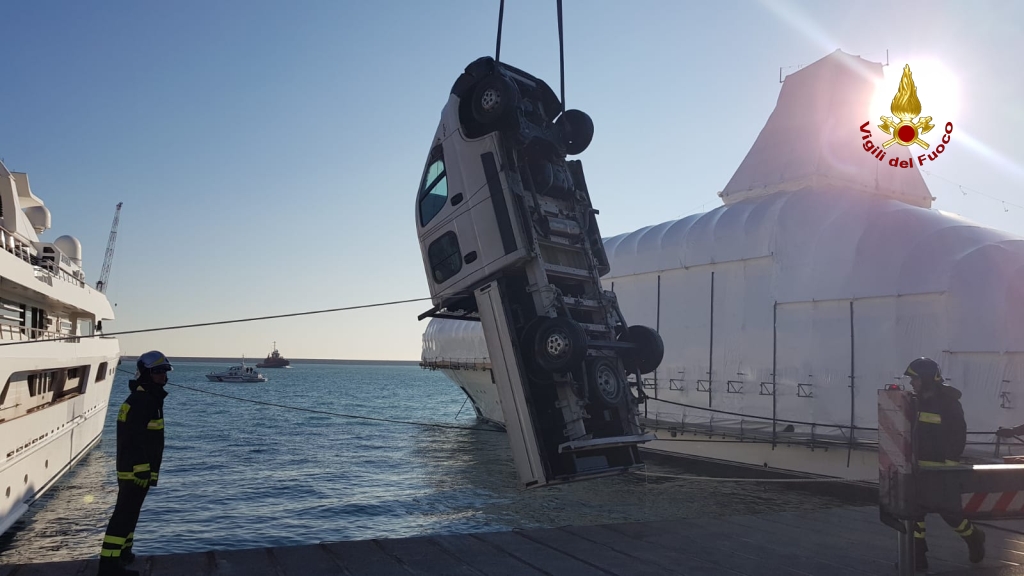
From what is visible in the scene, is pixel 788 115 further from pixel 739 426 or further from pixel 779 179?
pixel 739 426

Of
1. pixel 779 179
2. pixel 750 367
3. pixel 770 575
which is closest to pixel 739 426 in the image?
pixel 750 367

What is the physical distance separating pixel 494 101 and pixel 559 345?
3642 mm

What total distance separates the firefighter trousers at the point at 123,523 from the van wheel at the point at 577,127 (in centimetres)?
738

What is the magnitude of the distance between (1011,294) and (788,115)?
1437cm

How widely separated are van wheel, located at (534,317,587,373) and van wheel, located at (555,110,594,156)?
3.29 meters

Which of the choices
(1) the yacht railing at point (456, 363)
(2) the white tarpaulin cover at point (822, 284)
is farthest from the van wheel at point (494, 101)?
(1) the yacht railing at point (456, 363)

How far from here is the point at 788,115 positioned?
3009 centimetres

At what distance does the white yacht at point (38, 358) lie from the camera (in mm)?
15032

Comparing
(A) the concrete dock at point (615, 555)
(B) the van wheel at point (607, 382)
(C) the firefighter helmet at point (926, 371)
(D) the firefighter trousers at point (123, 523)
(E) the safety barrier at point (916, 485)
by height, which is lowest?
(A) the concrete dock at point (615, 555)

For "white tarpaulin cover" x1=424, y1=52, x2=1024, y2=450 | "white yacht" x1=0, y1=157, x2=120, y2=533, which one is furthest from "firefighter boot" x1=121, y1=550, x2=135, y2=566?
"white tarpaulin cover" x1=424, y1=52, x2=1024, y2=450

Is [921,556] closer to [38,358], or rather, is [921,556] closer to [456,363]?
[38,358]

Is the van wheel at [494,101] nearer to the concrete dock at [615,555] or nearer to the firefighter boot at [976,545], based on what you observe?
the concrete dock at [615,555]

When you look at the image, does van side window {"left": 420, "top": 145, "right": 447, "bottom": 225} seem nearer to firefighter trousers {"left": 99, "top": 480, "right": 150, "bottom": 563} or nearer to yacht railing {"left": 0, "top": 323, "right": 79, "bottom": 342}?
firefighter trousers {"left": 99, "top": 480, "right": 150, "bottom": 563}

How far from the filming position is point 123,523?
20.4 feet
